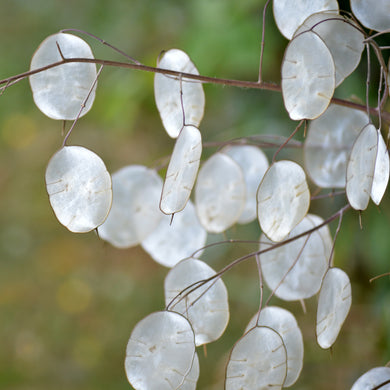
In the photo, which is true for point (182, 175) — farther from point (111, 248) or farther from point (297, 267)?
point (111, 248)

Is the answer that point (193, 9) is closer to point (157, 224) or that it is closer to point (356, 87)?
point (356, 87)

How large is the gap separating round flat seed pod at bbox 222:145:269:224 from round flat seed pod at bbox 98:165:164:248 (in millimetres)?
89

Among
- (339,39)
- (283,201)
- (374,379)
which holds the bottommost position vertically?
(374,379)

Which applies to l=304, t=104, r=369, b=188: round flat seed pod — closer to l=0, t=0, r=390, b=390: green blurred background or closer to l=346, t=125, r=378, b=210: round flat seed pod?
l=346, t=125, r=378, b=210: round flat seed pod

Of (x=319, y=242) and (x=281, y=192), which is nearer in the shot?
(x=281, y=192)

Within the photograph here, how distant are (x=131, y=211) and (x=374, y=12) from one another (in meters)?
0.24

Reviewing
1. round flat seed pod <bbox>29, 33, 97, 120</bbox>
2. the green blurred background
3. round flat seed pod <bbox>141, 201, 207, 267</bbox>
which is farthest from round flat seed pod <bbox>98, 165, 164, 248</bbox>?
the green blurred background

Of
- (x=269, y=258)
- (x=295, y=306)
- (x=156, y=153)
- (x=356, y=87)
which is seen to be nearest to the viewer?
(x=269, y=258)

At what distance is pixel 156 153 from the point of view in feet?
5.07

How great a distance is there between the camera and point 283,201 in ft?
1.16

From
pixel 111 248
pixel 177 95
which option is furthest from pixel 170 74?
pixel 111 248

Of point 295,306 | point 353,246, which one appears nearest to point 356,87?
point 353,246

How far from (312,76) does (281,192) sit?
7 cm

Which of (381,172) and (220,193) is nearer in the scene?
(381,172)
